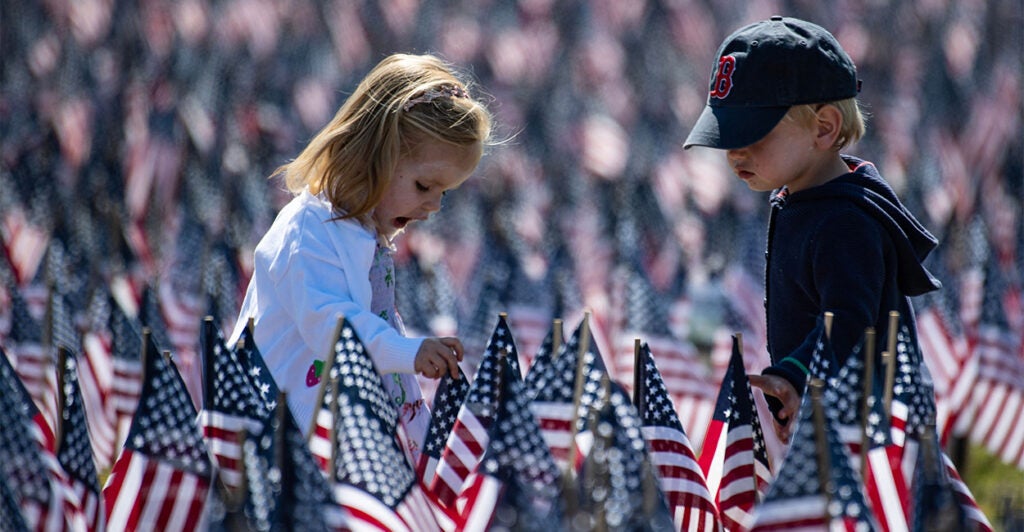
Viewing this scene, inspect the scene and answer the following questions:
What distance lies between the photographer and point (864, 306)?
12.0 ft

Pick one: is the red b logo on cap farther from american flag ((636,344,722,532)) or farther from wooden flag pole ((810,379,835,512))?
wooden flag pole ((810,379,835,512))

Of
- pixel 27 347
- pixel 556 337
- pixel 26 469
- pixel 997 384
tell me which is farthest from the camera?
pixel 997 384

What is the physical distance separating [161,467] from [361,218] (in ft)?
→ 3.22

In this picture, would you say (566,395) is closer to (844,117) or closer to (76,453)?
(844,117)

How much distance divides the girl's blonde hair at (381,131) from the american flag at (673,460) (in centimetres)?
94

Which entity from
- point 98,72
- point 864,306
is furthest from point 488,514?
point 98,72

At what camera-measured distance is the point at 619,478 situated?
3559mm

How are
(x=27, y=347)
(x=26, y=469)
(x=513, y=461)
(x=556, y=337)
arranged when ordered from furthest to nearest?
(x=27, y=347), (x=556, y=337), (x=513, y=461), (x=26, y=469)

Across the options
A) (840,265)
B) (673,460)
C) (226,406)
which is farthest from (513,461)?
(840,265)

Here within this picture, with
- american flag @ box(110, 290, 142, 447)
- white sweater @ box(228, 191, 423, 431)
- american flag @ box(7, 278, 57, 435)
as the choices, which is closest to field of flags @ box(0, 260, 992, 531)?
white sweater @ box(228, 191, 423, 431)

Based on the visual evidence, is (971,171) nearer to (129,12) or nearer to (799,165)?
(799,165)

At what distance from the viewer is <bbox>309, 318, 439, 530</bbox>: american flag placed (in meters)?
3.64

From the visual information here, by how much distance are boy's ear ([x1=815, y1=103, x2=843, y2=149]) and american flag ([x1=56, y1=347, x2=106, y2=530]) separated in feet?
7.34

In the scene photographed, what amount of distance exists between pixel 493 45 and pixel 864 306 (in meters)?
16.6
